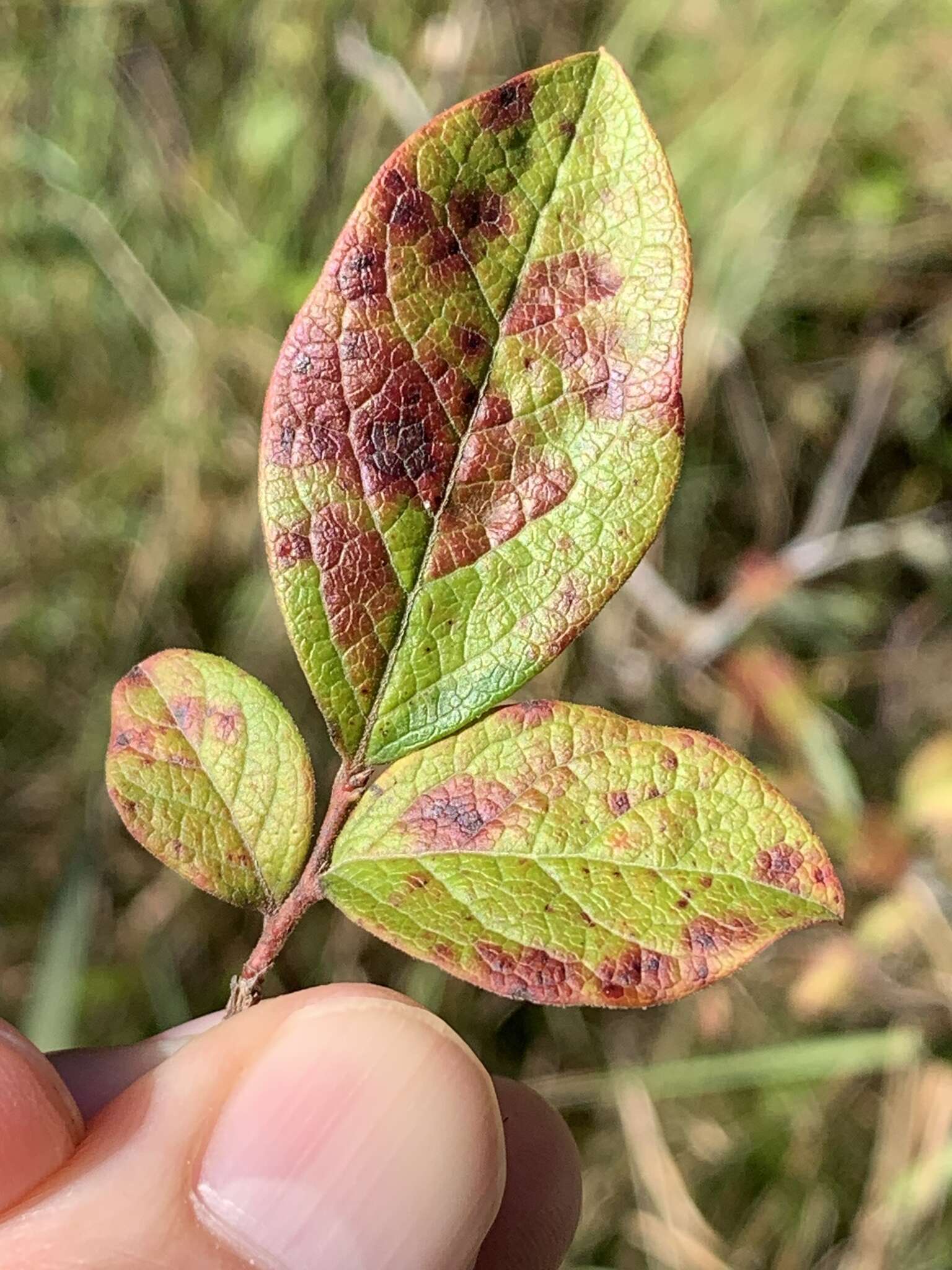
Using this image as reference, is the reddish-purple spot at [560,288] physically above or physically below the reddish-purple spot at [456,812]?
above

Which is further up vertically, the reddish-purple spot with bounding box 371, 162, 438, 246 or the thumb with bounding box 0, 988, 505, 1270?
the reddish-purple spot with bounding box 371, 162, 438, 246

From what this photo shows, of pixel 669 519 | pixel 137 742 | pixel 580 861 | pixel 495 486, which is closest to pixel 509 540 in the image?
pixel 495 486

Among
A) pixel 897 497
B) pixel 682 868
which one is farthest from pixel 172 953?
pixel 897 497

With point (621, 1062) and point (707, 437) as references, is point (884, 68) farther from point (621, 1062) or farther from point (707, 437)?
point (621, 1062)

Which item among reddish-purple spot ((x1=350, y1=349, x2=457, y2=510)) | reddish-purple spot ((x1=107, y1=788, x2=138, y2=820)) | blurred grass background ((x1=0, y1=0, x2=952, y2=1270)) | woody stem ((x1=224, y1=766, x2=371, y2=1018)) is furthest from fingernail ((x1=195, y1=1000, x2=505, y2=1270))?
blurred grass background ((x1=0, y1=0, x2=952, y2=1270))

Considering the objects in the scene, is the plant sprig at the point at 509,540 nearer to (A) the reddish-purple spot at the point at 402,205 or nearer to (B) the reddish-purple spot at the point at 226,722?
(A) the reddish-purple spot at the point at 402,205

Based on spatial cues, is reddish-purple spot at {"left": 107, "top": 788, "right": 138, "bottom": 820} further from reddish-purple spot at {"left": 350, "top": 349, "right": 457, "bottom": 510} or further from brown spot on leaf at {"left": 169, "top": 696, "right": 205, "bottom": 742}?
reddish-purple spot at {"left": 350, "top": 349, "right": 457, "bottom": 510}

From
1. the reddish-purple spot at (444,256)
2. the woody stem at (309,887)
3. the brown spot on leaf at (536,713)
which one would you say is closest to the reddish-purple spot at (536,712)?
the brown spot on leaf at (536,713)

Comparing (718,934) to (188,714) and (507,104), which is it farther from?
(507,104)
